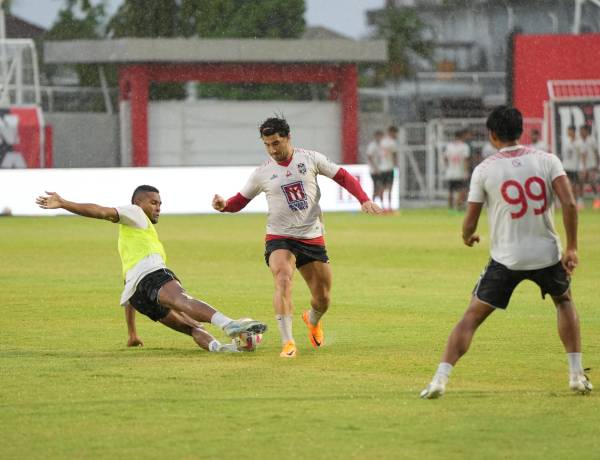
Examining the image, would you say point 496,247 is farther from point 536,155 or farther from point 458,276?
point 458,276

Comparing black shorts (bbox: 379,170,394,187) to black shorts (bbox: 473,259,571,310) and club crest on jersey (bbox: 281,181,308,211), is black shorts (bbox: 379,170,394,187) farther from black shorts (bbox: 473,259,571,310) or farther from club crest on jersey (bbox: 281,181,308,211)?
black shorts (bbox: 473,259,571,310)

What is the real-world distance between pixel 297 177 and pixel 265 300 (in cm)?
450

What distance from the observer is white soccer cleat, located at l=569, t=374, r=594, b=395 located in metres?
8.68

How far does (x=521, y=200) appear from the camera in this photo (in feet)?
27.7

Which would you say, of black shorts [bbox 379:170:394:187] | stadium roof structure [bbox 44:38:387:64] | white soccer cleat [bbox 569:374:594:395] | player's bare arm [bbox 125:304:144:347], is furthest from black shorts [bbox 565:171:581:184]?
white soccer cleat [bbox 569:374:594:395]

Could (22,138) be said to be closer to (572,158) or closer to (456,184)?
(456,184)

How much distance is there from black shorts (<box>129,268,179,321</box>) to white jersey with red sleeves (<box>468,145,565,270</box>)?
3161 millimetres

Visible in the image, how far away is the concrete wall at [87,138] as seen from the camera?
45.6 meters

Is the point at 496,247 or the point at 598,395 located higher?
the point at 496,247

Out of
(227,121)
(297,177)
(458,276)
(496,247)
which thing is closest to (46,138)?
(227,121)

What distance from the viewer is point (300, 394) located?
8805mm

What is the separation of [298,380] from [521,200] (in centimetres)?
208

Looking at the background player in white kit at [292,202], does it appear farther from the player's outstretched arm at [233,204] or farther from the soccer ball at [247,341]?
the soccer ball at [247,341]

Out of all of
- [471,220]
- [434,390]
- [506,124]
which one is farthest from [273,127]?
[434,390]
